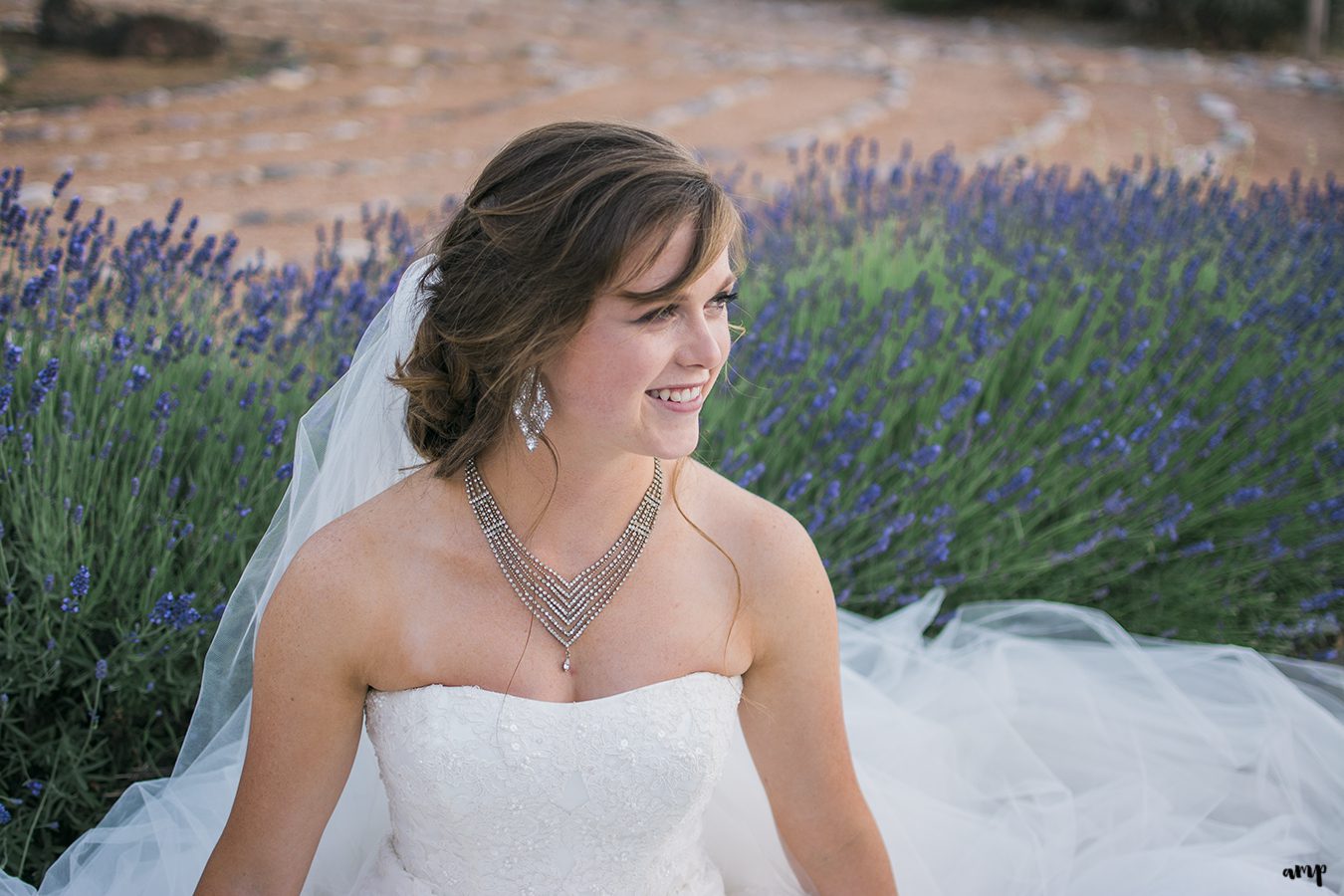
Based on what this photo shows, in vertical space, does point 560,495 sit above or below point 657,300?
below

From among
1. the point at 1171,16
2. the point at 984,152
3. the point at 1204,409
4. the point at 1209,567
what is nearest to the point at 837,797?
the point at 1209,567

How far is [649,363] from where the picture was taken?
5.33 ft

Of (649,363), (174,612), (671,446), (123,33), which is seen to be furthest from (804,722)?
(123,33)

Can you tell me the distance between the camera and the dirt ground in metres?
6.69

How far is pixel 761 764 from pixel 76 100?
656cm

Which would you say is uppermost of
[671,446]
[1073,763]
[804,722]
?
[671,446]

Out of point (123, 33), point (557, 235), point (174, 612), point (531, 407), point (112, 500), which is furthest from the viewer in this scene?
point (123, 33)

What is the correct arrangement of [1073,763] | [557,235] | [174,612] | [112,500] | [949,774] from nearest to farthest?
[557,235] < [174,612] < [112,500] < [949,774] < [1073,763]

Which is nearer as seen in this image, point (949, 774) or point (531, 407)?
point (531, 407)

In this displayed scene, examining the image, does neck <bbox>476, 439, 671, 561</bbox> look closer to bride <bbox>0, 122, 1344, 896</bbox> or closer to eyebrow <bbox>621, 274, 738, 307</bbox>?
bride <bbox>0, 122, 1344, 896</bbox>

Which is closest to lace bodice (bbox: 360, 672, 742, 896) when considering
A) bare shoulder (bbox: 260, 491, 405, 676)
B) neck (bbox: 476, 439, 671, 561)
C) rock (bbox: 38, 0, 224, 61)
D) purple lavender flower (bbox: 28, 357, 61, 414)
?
bare shoulder (bbox: 260, 491, 405, 676)

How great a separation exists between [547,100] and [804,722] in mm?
8443

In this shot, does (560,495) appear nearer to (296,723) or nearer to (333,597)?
(333,597)

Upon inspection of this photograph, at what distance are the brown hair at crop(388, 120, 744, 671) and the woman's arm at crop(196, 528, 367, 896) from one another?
33 centimetres
